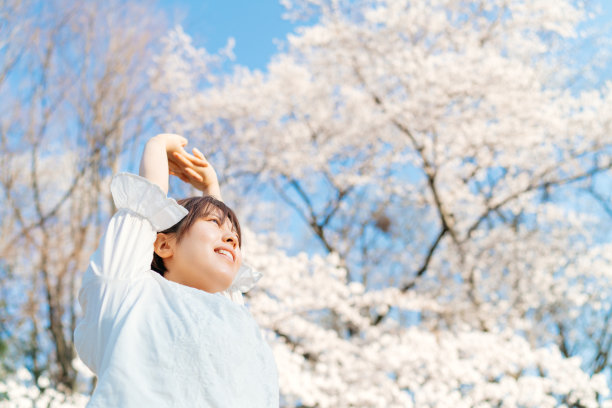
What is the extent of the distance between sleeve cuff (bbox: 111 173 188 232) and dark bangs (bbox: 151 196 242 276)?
107 millimetres

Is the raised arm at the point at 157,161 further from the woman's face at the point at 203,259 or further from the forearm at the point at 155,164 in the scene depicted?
the woman's face at the point at 203,259

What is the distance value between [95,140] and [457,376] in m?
5.40

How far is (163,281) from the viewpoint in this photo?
115 cm

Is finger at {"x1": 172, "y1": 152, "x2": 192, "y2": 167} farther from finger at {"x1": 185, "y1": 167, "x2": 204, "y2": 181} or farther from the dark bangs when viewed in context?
the dark bangs

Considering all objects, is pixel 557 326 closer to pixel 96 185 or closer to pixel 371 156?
pixel 371 156

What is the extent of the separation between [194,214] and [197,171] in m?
0.29

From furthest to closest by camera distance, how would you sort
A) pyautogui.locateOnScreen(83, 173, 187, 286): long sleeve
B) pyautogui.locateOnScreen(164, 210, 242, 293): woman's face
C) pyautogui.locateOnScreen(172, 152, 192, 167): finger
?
pyautogui.locateOnScreen(172, 152, 192, 167): finger < pyautogui.locateOnScreen(164, 210, 242, 293): woman's face < pyautogui.locateOnScreen(83, 173, 187, 286): long sleeve

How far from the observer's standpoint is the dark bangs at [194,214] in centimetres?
126

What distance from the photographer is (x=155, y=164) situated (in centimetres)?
126

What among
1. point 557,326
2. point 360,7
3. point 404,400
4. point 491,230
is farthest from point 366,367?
point 360,7

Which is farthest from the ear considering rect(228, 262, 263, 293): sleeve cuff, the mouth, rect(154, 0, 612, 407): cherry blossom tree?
rect(154, 0, 612, 407): cherry blossom tree

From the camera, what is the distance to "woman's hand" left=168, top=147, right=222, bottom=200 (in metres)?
1.52

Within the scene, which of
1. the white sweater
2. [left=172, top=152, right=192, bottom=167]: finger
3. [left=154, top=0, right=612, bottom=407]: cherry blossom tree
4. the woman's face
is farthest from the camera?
[left=154, top=0, right=612, bottom=407]: cherry blossom tree

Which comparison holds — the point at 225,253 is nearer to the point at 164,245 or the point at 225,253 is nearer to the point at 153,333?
the point at 164,245
